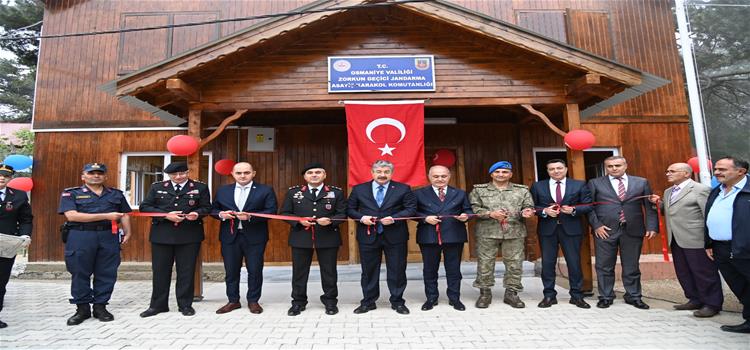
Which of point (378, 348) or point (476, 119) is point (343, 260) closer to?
point (476, 119)

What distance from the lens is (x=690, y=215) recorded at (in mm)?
4543

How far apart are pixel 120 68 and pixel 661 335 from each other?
32.2 feet

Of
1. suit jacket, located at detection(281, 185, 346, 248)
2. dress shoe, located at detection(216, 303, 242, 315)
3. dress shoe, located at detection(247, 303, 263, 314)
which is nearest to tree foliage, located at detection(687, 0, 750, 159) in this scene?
suit jacket, located at detection(281, 185, 346, 248)

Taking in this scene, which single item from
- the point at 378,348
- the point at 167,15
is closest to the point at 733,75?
the point at 378,348

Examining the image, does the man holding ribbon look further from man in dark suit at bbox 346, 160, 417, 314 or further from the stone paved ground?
man in dark suit at bbox 346, 160, 417, 314

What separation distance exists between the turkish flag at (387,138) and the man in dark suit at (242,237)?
1355mm

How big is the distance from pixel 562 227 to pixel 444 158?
3217mm

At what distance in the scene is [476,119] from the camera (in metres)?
7.90

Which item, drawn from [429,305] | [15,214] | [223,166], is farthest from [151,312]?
[429,305]

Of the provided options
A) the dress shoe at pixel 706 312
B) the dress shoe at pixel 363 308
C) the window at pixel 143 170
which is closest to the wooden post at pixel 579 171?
the dress shoe at pixel 706 312

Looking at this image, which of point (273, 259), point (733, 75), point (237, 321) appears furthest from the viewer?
point (273, 259)

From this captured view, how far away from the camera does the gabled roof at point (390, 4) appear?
17.3 ft

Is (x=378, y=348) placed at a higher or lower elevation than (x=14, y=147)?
lower

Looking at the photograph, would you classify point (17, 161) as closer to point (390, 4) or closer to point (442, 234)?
point (390, 4)
